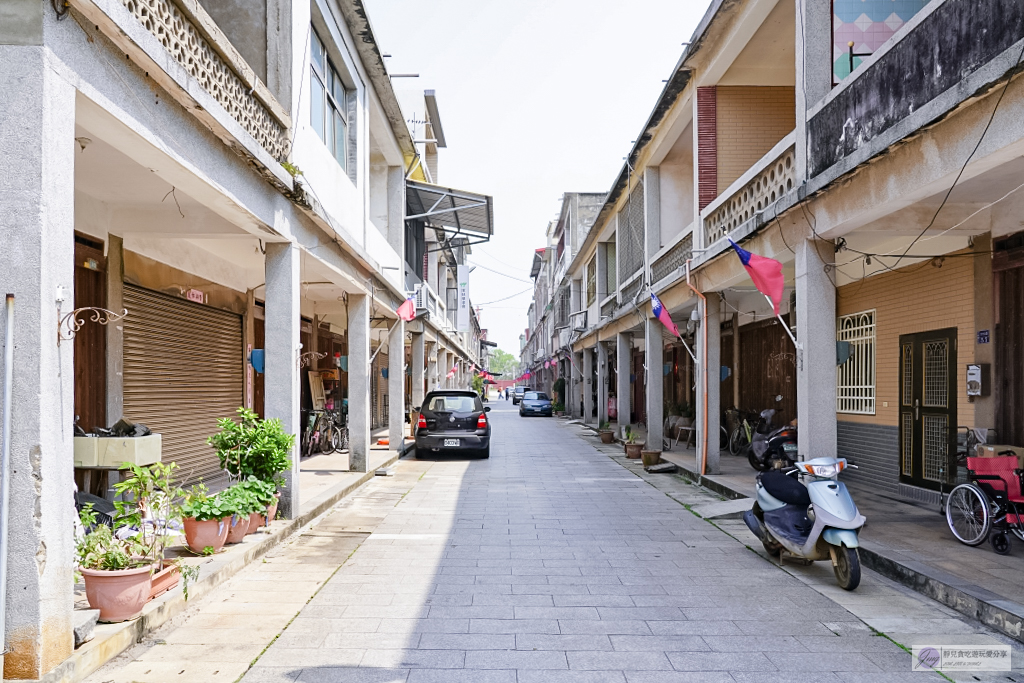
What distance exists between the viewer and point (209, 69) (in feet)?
20.7

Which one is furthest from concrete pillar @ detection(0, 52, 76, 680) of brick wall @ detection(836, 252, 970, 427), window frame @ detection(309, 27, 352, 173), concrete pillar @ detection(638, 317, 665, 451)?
concrete pillar @ detection(638, 317, 665, 451)

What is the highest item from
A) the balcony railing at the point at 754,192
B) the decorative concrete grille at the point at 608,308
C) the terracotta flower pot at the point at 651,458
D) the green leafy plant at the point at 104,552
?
the balcony railing at the point at 754,192

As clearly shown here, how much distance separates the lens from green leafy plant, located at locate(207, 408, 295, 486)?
8.00m

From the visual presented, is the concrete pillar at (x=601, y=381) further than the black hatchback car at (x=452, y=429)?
Yes

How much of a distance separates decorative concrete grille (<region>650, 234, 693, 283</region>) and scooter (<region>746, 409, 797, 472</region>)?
3.37 metres

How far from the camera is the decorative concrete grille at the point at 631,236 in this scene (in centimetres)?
1881

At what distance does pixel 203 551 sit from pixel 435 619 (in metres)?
2.60

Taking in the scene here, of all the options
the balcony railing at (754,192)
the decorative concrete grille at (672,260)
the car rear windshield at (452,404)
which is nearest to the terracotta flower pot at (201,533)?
the balcony railing at (754,192)

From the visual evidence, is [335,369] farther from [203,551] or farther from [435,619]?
[435,619]

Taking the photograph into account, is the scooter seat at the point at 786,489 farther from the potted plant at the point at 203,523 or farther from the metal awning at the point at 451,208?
the metal awning at the point at 451,208

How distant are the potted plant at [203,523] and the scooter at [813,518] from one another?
16.7 feet

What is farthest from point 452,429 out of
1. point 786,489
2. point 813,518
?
point 813,518

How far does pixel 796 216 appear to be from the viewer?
29.6ft

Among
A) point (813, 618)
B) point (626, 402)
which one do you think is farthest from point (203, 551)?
point (626, 402)
